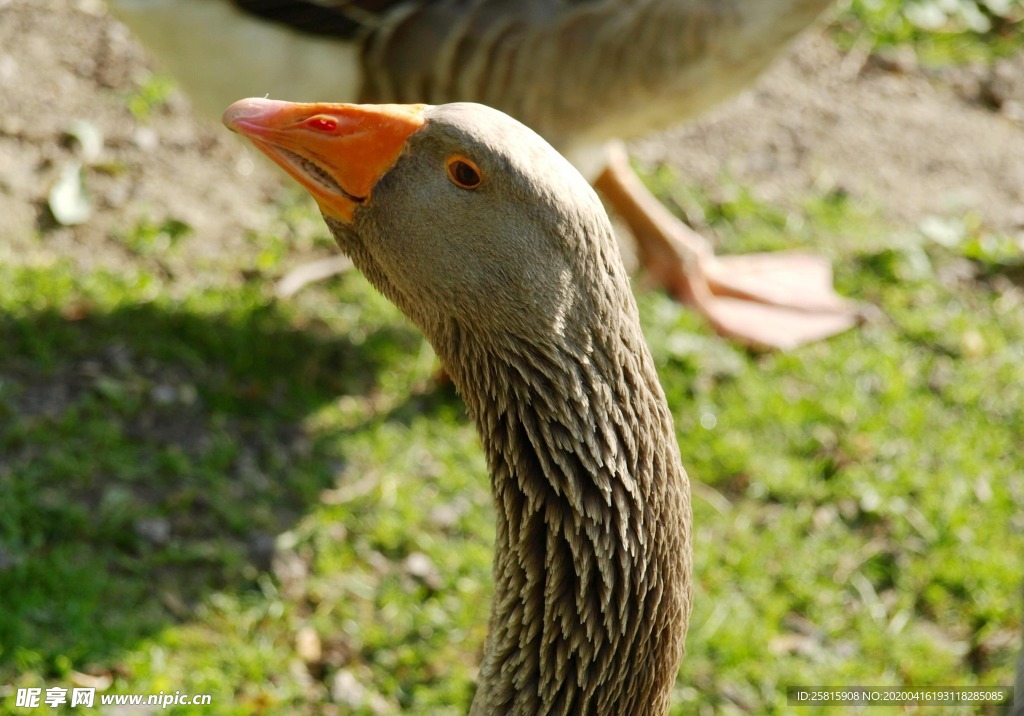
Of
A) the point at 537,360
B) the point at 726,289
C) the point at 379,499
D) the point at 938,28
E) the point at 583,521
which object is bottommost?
the point at 379,499

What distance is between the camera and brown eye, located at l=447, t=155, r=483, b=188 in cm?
214

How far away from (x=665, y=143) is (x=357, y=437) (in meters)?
2.81

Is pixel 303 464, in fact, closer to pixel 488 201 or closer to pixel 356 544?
pixel 356 544

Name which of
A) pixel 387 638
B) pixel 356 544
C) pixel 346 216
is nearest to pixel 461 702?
pixel 387 638

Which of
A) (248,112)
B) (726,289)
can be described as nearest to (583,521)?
(248,112)

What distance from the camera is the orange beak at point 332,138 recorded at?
221 cm

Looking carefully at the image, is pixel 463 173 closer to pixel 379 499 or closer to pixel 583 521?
pixel 583 521

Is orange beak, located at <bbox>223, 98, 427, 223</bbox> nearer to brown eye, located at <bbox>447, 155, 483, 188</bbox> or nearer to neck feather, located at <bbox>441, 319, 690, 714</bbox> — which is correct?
brown eye, located at <bbox>447, 155, 483, 188</bbox>

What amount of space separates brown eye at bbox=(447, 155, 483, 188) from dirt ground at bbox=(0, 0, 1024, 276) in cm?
290

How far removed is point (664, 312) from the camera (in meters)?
5.10

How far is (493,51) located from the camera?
4059 millimetres

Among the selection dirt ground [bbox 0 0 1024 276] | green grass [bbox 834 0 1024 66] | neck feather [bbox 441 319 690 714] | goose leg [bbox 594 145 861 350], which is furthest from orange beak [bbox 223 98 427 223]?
green grass [bbox 834 0 1024 66]

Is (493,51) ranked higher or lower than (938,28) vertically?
higher

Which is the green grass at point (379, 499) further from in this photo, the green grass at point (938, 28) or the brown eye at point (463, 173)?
the green grass at point (938, 28)
